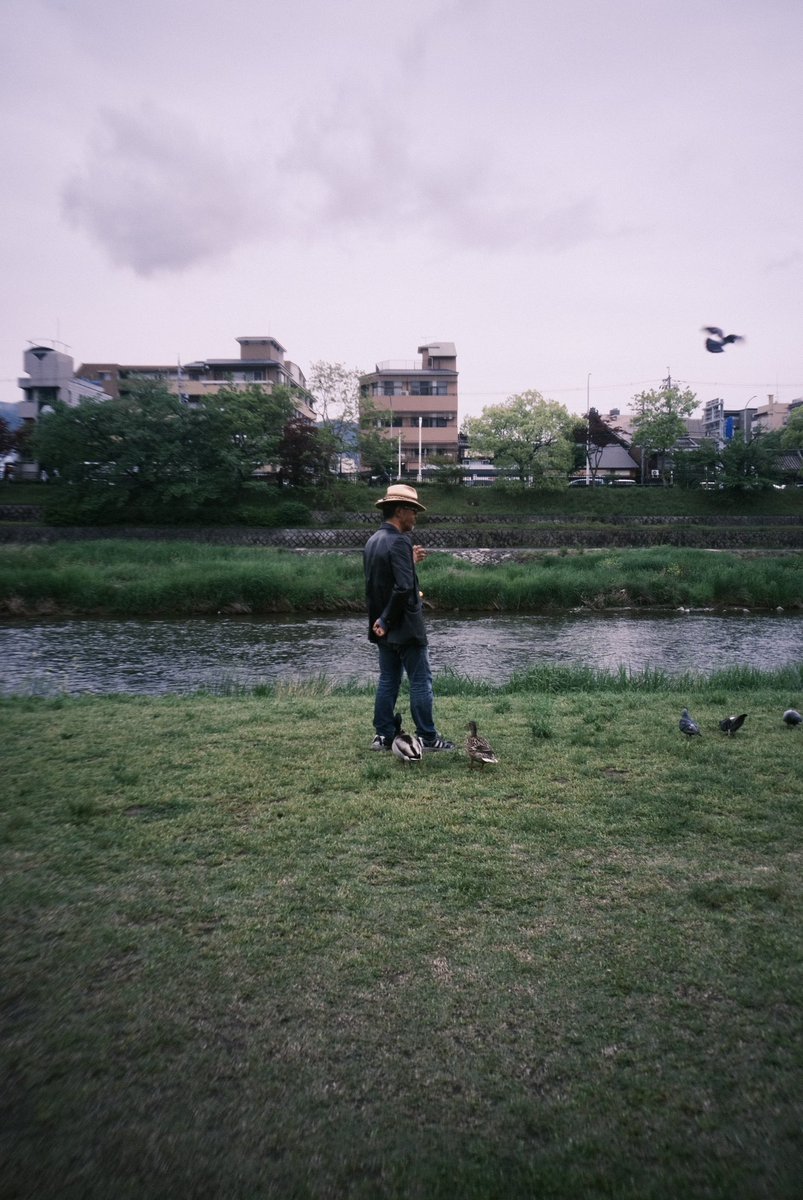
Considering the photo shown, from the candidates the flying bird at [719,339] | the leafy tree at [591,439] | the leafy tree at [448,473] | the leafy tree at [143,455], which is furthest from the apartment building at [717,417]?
the flying bird at [719,339]

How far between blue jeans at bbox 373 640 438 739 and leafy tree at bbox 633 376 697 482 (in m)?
53.7

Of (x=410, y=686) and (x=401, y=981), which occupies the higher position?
(x=410, y=686)

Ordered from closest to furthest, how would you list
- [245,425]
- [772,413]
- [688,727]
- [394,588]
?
[394,588] < [688,727] < [245,425] < [772,413]

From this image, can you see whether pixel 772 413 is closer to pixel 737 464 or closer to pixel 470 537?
pixel 737 464

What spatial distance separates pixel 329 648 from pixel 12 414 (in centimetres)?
5379

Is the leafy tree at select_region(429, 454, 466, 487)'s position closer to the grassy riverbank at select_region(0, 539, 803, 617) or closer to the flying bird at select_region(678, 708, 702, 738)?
the grassy riverbank at select_region(0, 539, 803, 617)

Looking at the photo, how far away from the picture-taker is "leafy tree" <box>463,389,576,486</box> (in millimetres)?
51875

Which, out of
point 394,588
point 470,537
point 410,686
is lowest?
point 410,686

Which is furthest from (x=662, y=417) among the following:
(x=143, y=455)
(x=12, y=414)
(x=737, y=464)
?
(x=12, y=414)

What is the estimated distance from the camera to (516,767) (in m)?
5.52

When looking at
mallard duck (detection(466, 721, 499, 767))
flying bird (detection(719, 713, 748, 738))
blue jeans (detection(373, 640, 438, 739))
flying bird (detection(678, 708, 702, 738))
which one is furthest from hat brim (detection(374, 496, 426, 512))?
flying bird (detection(719, 713, 748, 738))

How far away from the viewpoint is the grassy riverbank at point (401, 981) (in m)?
2.10

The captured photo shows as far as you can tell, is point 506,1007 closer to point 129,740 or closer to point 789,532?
point 129,740

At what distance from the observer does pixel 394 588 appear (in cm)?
564
